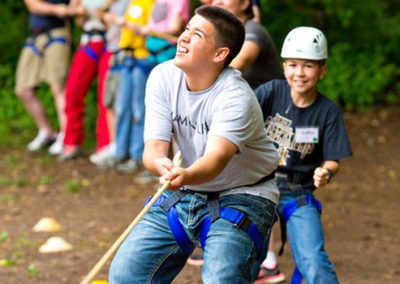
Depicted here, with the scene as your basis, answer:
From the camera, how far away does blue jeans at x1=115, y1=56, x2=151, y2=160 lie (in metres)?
8.95

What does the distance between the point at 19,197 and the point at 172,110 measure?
4.75 m

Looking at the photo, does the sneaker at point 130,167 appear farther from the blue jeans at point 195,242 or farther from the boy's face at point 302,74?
the blue jeans at point 195,242

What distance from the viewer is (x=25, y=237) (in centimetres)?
687

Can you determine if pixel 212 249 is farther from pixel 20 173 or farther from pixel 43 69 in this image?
pixel 43 69

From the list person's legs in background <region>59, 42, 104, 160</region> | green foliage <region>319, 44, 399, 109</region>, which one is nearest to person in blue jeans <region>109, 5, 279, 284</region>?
person's legs in background <region>59, 42, 104, 160</region>

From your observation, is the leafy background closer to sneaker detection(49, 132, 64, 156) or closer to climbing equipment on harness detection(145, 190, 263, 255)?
sneaker detection(49, 132, 64, 156)

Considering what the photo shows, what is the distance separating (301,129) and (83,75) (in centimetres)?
520

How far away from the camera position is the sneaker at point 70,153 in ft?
31.7

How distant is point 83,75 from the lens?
9.57 meters

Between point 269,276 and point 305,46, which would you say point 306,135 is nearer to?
point 305,46

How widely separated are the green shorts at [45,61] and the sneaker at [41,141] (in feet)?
2.07

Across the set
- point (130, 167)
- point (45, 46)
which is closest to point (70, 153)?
point (130, 167)

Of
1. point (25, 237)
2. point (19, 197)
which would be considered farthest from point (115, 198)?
point (25, 237)

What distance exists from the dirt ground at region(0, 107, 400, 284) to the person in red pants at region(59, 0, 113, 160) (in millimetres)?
267
